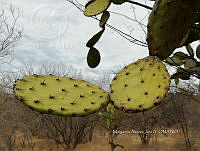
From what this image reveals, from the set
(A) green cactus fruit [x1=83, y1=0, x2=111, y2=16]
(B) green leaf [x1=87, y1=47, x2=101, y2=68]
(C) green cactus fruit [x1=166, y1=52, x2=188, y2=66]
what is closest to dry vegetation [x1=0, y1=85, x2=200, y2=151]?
(C) green cactus fruit [x1=166, y1=52, x2=188, y2=66]

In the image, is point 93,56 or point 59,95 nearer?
point 59,95

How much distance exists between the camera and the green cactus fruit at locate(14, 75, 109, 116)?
601 millimetres

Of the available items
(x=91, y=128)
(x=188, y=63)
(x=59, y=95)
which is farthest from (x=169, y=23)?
(x=91, y=128)

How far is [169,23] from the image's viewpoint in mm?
378

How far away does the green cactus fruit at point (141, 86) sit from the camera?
0.56m

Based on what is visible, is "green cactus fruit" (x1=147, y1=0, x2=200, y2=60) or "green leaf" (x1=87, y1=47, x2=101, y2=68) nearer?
"green cactus fruit" (x1=147, y1=0, x2=200, y2=60)

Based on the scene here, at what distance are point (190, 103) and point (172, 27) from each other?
342 inches

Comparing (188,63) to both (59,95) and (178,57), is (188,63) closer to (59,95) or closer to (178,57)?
(178,57)

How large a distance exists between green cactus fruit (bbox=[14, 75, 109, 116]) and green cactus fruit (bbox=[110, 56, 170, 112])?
0.06m

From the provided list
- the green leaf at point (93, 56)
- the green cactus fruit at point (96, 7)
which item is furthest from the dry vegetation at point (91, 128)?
the green cactus fruit at point (96, 7)

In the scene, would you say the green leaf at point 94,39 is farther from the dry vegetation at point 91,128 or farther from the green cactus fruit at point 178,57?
the dry vegetation at point 91,128

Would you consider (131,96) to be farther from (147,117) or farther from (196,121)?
(196,121)

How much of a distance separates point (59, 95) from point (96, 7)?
29 centimetres

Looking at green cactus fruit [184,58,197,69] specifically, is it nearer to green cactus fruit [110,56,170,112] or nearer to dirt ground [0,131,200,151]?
green cactus fruit [110,56,170,112]
